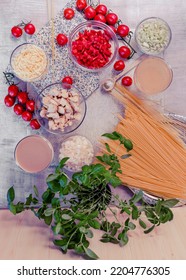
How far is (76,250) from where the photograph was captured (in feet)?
4.67

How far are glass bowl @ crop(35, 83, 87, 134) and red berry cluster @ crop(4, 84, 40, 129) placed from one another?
32mm

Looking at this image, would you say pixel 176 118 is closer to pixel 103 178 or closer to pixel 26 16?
pixel 103 178

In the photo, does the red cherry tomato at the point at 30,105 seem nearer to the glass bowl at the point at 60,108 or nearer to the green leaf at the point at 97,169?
the glass bowl at the point at 60,108

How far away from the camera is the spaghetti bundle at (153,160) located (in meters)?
1.74

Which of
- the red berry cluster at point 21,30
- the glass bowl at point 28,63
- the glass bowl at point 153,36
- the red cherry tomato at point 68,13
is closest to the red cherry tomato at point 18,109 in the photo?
the glass bowl at point 28,63

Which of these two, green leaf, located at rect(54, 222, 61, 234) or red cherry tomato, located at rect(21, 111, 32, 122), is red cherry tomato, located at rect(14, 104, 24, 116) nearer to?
red cherry tomato, located at rect(21, 111, 32, 122)

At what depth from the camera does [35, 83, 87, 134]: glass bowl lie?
1712mm

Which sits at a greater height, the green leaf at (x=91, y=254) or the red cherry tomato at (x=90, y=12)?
the red cherry tomato at (x=90, y=12)

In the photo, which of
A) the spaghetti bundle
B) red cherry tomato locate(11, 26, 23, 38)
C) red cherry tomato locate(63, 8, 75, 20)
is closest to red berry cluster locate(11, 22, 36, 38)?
red cherry tomato locate(11, 26, 23, 38)

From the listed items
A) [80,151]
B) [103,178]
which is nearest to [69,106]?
[80,151]

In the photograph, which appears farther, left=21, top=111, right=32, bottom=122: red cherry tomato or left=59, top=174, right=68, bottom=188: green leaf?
left=21, top=111, right=32, bottom=122: red cherry tomato

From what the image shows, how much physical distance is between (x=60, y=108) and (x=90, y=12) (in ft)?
1.30

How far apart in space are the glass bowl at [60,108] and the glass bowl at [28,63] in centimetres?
7

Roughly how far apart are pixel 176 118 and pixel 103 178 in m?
0.44
